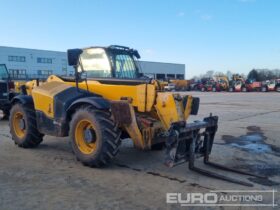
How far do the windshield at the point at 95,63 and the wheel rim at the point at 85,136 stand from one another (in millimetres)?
1284

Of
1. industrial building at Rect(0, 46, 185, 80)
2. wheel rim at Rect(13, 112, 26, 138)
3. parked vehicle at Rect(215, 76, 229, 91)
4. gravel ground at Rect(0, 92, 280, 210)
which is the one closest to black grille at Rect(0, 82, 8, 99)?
gravel ground at Rect(0, 92, 280, 210)

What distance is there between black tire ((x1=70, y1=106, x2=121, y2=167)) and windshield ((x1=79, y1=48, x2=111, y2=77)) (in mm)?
1166

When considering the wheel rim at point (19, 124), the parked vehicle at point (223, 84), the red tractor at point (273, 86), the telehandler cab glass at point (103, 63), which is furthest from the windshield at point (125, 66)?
the parked vehicle at point (223, 84)

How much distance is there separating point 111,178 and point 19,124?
376 cm

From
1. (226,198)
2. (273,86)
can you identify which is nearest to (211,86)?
(273,86)

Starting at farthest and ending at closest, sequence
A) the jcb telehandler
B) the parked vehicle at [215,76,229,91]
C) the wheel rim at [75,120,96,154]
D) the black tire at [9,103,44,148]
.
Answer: the parked vehicle at [215,76,229,91], the black tire at [9,103,44,148], the wheel rim at [75,120,96,154], the jcb telehandler

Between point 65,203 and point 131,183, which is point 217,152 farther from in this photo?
point 65,203

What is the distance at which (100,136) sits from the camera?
6.25m

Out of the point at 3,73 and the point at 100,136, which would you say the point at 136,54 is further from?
the point at 3,73

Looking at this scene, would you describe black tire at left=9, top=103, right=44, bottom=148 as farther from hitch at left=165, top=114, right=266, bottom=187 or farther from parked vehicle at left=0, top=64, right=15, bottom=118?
parked vehicle at left=0, top=64, right=15, bottom=118

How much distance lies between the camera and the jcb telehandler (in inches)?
245

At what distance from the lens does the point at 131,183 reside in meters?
5.71

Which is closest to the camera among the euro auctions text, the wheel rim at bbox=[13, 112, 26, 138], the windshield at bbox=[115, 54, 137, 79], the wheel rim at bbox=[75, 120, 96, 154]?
the euro auctions text

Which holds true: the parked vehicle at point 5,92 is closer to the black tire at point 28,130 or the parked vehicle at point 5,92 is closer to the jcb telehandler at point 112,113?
the black tire at point 28,130
